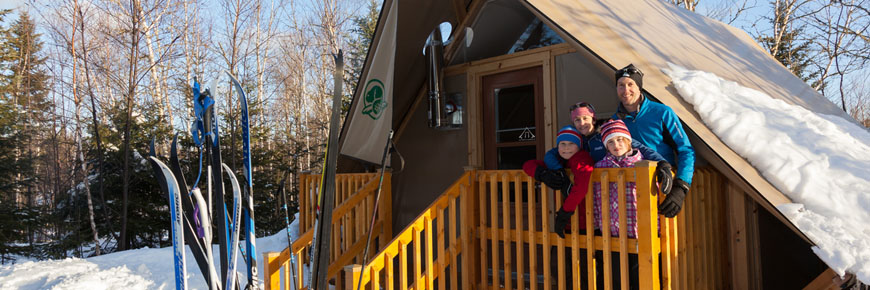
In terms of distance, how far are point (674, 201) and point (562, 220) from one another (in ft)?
2.02

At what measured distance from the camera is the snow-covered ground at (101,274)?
4648mm

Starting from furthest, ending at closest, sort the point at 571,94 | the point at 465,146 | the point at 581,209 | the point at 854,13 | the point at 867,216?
the point at 854,13, the point at 465,146, the point at 571,94, the point at 581,209, the point at 867,216

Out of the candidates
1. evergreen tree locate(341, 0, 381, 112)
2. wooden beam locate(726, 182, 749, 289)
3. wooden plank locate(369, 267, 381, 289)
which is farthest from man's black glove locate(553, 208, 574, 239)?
evergreen tree locate(341, 0, 381, 112)

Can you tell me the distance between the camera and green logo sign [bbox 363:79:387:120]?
4723 millimetres

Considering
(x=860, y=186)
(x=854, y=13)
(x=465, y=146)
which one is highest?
(x=854, y=13)

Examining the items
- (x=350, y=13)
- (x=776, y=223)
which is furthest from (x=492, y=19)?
(x=350, y=13)

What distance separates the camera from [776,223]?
3914mm

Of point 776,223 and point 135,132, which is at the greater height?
point 135,132

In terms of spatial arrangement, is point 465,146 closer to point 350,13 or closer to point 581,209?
point 581,209

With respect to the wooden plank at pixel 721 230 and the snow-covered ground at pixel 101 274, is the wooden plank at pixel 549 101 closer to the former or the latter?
the wooden plank at pixel 721 230

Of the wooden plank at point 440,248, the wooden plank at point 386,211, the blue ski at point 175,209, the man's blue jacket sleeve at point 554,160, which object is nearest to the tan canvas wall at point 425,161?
the wooden plank at point 386,211

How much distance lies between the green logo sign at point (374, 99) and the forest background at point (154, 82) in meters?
1.38

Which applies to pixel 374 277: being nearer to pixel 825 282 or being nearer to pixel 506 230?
pixel 506 230

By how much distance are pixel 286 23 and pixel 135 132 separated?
8380 mm
